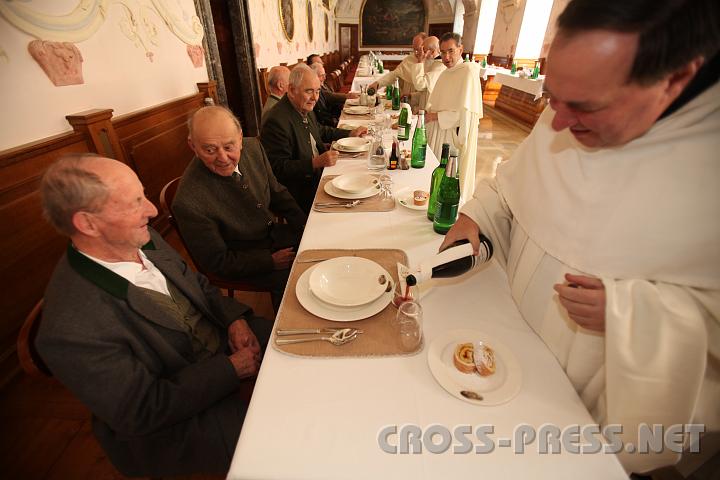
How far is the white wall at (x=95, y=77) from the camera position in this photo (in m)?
2.04

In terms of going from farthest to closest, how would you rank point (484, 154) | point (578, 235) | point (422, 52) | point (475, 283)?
point (484, 154) < point (422, 52) < point (475, 283) < point (578, 235)

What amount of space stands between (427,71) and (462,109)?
203 cm

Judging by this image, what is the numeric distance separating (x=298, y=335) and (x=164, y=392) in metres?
0.51

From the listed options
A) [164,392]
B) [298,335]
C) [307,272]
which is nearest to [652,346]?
[298,335]

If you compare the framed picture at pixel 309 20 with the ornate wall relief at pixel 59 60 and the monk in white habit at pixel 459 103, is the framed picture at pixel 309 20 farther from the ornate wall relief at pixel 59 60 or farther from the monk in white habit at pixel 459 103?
the ornate wall relief at pixel 59 60

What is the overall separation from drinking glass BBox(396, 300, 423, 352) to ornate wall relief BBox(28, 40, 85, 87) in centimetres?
290

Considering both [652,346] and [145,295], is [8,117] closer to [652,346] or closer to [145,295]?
[145,295]

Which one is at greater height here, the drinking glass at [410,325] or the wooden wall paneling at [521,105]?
the drinking glass at [410,325]

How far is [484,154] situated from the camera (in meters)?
6.43

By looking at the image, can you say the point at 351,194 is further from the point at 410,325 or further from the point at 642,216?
the point at 642,216

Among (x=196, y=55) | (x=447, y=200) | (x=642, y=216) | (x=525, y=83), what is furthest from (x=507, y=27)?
(x=642, y=216)

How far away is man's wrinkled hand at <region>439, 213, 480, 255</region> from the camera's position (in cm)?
124

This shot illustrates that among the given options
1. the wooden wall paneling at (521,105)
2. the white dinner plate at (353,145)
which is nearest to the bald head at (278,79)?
the white dinner plate at (353,145)

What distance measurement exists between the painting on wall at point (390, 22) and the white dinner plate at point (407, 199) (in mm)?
21893
